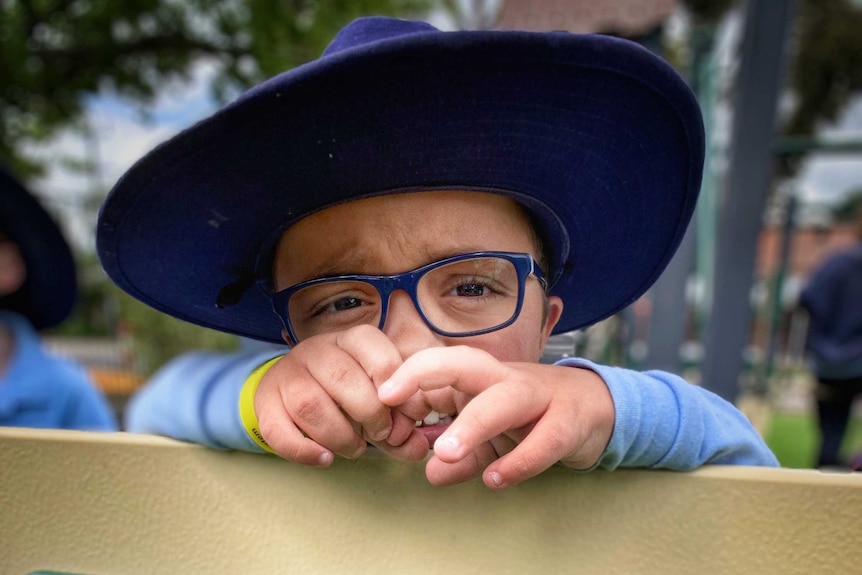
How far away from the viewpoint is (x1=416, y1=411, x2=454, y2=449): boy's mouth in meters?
0.55

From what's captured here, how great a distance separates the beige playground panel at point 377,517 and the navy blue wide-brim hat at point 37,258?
1.30 m

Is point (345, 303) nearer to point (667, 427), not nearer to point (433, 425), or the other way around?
point (433, 425)

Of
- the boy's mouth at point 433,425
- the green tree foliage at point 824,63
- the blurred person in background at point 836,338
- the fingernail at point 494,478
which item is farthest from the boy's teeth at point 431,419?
the green tree foliage at point 824,63

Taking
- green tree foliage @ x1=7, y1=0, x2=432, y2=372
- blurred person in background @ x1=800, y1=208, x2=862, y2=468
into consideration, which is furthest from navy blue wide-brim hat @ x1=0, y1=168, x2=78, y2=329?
blurred person in background @ x1=800, y1=208, x2=862, y2=468

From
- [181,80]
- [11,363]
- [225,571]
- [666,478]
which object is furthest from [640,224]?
[181,80]

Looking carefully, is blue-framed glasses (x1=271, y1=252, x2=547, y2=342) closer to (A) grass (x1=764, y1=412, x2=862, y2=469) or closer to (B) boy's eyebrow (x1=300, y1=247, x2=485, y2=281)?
(B) boy's eyebrow (x1=300, y1=247, x2=485, y2=281)

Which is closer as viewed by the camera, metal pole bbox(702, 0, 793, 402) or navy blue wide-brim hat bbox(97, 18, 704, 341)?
navy blue wide-brim hat bbox(97, 18, 704, 341)

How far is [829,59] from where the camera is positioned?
16.4m

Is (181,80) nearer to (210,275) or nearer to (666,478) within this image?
(210,275)

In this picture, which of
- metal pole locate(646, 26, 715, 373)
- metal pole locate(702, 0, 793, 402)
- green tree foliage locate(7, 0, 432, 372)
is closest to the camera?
metal pole locate(702, 0, 793, 402)

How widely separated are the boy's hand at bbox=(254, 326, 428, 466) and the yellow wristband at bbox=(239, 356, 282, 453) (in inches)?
0.9

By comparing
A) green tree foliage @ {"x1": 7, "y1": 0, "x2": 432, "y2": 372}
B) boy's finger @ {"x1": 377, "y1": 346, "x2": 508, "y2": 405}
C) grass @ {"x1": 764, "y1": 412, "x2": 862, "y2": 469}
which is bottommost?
grass @ {"x1": 764, "y1": 412, "x2": 862, "y2": 469}

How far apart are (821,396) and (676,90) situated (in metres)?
3.89

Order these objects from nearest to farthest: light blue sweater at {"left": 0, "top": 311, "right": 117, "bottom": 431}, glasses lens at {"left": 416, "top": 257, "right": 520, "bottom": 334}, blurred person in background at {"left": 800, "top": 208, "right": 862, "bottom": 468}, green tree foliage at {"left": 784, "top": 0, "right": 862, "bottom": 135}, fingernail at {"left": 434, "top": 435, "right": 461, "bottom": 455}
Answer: fingernail at {"left": 434, "top": 435, "right": 461, "bottom": 455}, glasses lens at {"left": 416, "top": 257, "right": 520, "bottom": 334}, light blue sweater at {"left": 0, "top": 311, "right": 117, "bottom": 431}, blurred person in background at {"left": 800, "top": 208, "right": 862, "bottom": 468}, green tree foliage at {"left": 784, "top": 0, "right": 862, "bottom": 135}
